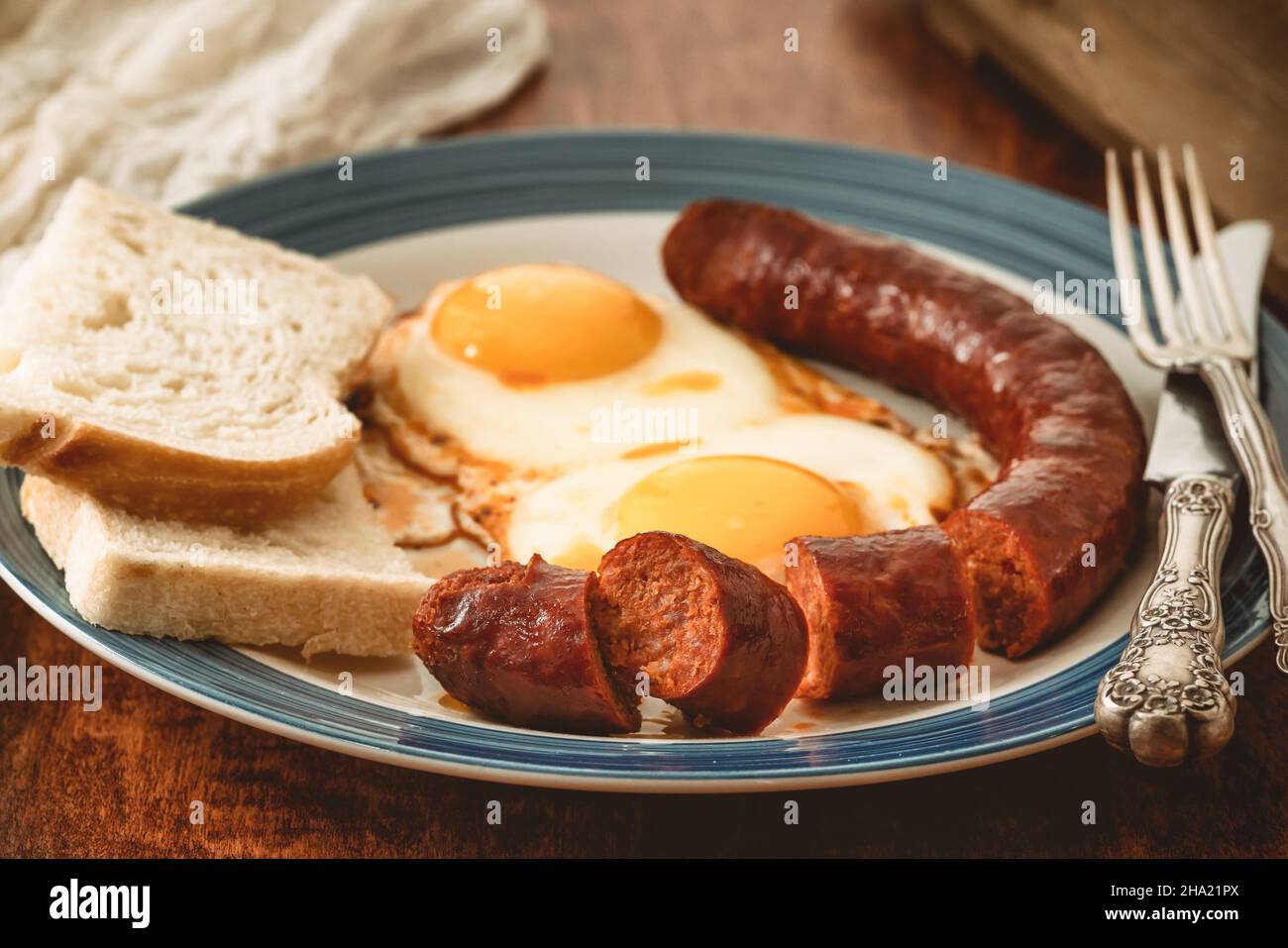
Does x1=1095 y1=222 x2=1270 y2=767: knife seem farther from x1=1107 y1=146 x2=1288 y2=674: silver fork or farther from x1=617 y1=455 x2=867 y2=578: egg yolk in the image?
x1=617 y1=455 x2=867 y2=578: egg yolk

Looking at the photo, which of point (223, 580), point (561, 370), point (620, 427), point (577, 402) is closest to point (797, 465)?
point (620, 427)

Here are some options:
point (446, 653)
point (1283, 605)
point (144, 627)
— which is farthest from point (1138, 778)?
point (144, 627)

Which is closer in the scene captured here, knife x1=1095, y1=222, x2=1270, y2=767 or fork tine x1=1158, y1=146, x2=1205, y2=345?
knife x1=1095, y1=222, x2=1270, y2=767

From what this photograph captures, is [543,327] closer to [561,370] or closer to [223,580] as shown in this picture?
[561,370]

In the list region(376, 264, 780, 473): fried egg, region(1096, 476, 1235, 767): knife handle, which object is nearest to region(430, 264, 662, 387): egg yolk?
region(376, 264, 780, 473): fried egg

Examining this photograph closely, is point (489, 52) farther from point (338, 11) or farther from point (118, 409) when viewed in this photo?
point (118, 409)

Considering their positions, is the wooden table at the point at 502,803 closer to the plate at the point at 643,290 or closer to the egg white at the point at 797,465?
the plate at the point at 643,290

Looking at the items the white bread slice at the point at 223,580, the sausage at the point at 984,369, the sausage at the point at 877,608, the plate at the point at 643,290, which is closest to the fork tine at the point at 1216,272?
the plate at the point at 643,290
